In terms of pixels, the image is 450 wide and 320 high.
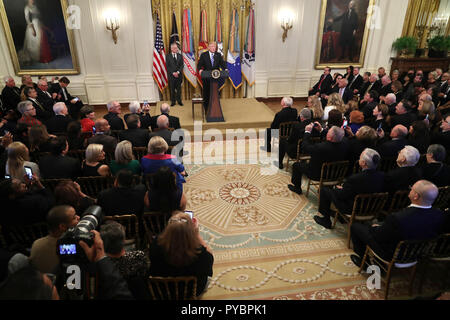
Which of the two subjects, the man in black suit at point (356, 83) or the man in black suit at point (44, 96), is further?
the man in black suit at point (356, 83)

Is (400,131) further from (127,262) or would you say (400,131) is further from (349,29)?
(349,29)

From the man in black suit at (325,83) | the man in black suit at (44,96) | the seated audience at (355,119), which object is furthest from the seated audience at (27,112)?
the man in black suit at (325,83)

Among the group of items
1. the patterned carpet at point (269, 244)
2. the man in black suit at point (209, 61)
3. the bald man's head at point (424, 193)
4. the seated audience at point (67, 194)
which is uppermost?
the man in black suit at point (209, 61)

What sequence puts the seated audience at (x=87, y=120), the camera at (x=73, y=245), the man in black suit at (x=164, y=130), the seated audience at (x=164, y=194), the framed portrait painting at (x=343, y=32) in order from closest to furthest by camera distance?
the camera at (x=73, y=245) → the seated audience at (x=164, y=194) → the man in black suit at (x=164, y=130) → the seated audience at (x=87, y=120) → the framed portrait painting at (x=343, y=32)

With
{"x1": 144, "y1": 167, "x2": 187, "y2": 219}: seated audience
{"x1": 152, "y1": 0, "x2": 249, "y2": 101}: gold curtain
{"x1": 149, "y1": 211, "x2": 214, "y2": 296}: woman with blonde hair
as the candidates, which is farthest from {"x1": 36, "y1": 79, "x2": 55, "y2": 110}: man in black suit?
{"x1": 149, "y1": 211, "x2": 214, "y2": 296}: woman with blonde hair

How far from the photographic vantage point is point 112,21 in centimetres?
825

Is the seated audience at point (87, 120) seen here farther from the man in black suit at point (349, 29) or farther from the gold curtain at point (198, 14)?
the man in black suit at point (349, 29)

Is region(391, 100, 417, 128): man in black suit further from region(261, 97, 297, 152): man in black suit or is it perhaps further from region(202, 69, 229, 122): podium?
region(202, 69, 229, 122): podium

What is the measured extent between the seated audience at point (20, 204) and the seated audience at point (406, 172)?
3.80m

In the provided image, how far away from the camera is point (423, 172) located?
3635 millimetres

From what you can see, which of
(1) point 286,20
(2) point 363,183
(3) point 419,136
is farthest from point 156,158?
(1) point 286,20

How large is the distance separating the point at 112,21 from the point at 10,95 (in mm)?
3419

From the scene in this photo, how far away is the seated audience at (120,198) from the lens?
3.05 meters
